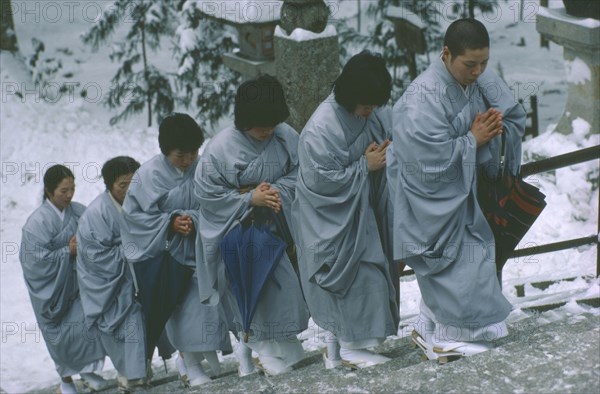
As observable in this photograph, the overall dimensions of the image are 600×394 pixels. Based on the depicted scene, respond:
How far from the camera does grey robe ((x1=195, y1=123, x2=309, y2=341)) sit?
5.27m

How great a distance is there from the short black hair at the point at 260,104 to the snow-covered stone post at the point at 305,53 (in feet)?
9.60

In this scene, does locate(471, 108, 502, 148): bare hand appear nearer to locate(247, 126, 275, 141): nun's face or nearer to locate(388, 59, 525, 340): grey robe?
locate(388, 59, 525, 340): grey robe

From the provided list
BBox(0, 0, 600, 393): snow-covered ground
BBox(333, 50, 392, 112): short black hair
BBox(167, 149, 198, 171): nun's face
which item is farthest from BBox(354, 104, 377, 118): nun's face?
BBox(0, 0, 600, 393): snow-covered ground

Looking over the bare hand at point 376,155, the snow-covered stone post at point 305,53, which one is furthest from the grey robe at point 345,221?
the snow-covered stone post at point 305,53

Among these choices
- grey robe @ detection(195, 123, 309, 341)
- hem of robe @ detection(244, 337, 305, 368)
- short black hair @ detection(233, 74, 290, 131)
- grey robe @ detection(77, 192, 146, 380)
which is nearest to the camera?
short black hair @ detection(233, 74, 290, 131)

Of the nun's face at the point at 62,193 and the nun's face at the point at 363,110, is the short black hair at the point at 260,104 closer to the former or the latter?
the nun's face at the point at 363,110

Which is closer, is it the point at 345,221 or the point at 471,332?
the point at 471,332

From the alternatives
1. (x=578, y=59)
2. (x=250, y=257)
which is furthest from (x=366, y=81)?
(x=578, y=59)

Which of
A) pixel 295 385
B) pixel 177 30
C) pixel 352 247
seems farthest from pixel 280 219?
pixel 177 30

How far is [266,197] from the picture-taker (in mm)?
5156

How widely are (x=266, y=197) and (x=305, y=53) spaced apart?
3.14 metres

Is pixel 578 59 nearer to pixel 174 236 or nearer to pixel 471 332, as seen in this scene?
pixel 174 236

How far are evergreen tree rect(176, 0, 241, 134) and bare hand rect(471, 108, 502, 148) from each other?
22.4ft

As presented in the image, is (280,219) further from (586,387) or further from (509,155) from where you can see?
(586,387)
